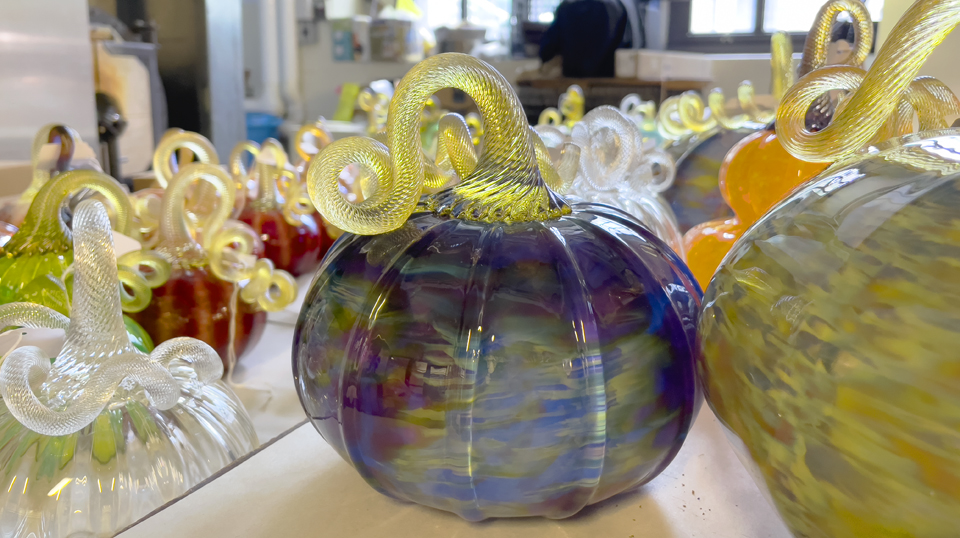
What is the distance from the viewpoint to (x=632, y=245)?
0.39 m

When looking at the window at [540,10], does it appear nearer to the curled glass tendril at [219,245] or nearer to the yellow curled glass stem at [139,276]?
the curled glass tendril at [219,245]

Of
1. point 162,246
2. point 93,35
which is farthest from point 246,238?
point 93,35

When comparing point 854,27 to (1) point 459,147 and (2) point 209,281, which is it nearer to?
(1) point 459,147

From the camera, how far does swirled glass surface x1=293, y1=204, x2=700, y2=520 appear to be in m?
0.33

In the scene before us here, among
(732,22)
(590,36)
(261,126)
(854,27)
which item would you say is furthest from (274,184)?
(261,126)

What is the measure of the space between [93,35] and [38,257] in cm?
144

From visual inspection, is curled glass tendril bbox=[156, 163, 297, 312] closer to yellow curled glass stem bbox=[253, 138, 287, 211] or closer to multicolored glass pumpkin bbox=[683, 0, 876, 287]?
yellow curled glass stem bbox=[253, 138, 287, 211]

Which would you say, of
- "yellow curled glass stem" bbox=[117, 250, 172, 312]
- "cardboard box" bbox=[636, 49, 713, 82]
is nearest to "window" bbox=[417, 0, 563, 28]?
"cardboard box" bbox=[636, 49, 713, 82]

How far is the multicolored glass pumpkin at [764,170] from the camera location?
508 millimetres

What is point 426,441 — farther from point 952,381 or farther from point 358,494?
point 952,381

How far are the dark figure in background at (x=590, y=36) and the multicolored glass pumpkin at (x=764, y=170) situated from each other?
1.97 metres

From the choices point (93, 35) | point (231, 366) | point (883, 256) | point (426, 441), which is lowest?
point (231, 366)

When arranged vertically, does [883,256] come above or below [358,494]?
above

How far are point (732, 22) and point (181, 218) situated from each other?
249cm
